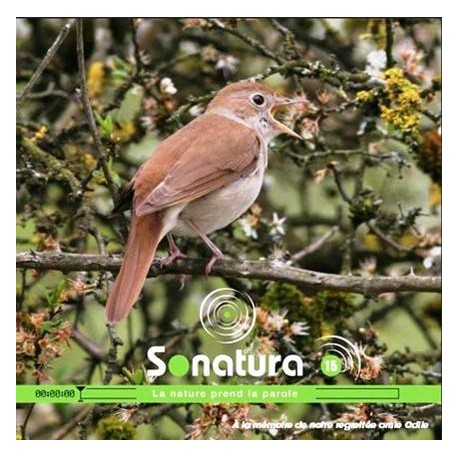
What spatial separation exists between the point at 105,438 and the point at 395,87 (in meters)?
1.75

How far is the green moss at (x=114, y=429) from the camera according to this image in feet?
14.4

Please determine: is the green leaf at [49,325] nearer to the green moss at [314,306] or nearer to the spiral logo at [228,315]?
the spiral logo at [228,315]

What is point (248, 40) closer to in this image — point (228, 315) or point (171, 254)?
point (171, 254)

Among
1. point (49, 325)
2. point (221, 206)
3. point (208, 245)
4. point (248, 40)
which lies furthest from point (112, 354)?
point (248, 40)

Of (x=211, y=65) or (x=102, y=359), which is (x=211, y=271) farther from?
(x=211, y=65)

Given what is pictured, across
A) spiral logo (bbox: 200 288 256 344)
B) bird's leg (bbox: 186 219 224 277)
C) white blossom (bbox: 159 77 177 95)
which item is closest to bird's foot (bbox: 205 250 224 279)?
bird's leg (bbox: 186 219 224 277)

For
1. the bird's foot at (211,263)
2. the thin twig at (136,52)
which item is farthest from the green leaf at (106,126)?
the bird's foot at (211,263)

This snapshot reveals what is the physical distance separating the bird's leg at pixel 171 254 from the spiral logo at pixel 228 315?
344 millimetres

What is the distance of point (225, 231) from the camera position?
4770mm

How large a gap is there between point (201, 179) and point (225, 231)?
614 mm

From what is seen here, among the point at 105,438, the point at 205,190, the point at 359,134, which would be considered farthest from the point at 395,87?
the point at 105,438

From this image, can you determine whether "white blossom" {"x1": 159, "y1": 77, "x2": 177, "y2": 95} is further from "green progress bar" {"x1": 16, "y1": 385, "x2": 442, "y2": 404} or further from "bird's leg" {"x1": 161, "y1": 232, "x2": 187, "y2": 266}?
"green progress bar" {"x1": 16, "y1": 385, "x2": 442, "y2": 404}

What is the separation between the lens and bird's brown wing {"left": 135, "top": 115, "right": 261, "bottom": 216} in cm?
410

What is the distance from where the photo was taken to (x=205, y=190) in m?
4.18
